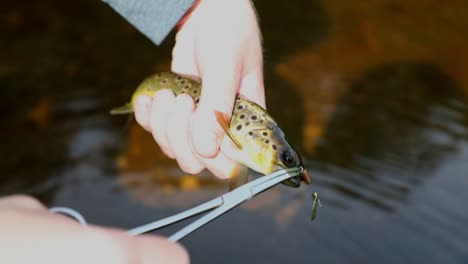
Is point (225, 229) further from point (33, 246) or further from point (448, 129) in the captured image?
point (33, 246)

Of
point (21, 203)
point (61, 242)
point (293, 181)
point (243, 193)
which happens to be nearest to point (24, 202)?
point (21, 203)

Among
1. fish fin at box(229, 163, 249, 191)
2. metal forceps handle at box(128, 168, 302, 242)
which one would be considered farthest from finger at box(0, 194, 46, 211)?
fish fin at box(229, 163, 249, 191)

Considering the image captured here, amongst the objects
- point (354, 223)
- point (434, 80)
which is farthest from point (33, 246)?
point (434, 80)

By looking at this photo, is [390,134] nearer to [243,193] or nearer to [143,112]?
[143,112]

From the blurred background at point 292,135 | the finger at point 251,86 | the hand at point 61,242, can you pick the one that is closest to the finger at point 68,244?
the hand at point 61,242

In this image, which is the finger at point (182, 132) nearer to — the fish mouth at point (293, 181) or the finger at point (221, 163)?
the finger at point (221, 163)

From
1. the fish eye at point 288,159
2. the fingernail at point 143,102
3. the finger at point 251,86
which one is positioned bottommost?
the fingernail at point 143,102
